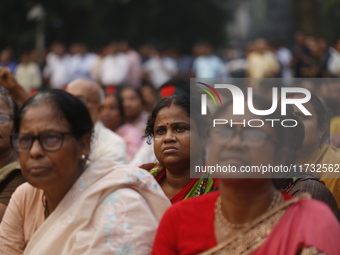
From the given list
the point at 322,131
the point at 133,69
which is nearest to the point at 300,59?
the point at 133,69

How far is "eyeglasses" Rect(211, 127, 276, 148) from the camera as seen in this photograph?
9.23ft

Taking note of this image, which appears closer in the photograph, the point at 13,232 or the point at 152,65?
the point at 13,232

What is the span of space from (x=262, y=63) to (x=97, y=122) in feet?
37.3

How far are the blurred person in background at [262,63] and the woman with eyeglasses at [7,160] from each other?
→ 1270 cm

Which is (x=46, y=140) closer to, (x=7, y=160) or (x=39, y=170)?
(x=39, y=170)

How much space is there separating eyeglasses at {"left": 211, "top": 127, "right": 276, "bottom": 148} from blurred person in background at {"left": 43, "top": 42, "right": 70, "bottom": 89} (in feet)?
53.4

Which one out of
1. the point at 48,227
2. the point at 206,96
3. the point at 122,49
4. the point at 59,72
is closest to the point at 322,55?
the point at 122,49

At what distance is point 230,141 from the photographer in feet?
9.29

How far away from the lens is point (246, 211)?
2.86 metres

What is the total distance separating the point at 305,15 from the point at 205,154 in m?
18.3

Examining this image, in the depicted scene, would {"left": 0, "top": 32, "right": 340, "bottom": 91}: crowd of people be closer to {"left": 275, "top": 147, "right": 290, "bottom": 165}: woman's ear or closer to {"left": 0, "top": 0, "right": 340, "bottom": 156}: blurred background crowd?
{"left": 0, "top": 0, "right": 340, "bottom": 156}: blurred background crowd

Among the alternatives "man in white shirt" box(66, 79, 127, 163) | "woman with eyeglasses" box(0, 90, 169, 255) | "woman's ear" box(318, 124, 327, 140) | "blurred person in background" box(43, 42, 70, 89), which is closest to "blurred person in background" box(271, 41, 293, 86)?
"blurred person in background" box(43, 42, 70, 89)

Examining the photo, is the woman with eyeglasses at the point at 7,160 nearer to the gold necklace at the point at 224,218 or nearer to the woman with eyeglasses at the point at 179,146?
the woman with eyeglasses at the point at 179,146

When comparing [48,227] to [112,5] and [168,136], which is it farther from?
[112,5]
